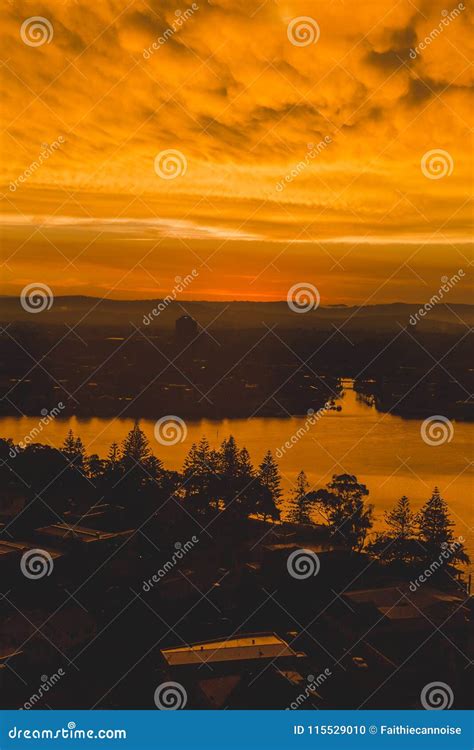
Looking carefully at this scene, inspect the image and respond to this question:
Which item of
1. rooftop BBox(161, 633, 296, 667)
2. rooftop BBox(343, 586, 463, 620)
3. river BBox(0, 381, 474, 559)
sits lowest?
rooftop BBox(161, 633, 296, 667)

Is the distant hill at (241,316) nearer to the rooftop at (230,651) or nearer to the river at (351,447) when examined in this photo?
the river at (351,447)

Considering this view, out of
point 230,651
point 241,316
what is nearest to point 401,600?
point 230,651

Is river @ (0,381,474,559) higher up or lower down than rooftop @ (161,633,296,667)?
higher up

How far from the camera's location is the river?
19.3 ft

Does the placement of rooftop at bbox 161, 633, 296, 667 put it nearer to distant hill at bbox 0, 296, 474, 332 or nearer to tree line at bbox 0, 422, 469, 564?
tree line at bbox 0, 422, 469, 564

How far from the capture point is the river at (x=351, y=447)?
588 cm

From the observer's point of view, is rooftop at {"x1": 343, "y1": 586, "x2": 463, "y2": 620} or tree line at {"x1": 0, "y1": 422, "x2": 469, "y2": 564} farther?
tree line at {"x1": 0, "y1": 422, "x2": 469, "y2": 564}

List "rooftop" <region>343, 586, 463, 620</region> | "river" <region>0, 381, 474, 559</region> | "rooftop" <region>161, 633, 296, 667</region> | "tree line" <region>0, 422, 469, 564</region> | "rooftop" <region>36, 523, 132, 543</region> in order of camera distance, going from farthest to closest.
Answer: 1. "river" <region>0, 381, 474, 559</region>
2. "tree line" <region>0, 422, 469, 564</region>
3. "rooftop" <region>36, 523, 132, 543</region>
4. "rooftop" <region>343, 586, 463, 620</region>
5. "rooftop" <region>161, 633, 296, 667</region>

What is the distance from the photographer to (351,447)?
7.63 metres

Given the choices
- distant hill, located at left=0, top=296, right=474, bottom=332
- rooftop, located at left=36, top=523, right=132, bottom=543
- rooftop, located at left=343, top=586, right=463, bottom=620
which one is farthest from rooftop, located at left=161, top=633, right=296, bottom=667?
distant hill, located at left=0, top=296, right=474, bottom=332

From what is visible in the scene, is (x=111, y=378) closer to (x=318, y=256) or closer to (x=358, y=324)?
(x=358, y=324)

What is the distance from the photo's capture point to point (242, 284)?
6203 millimetres

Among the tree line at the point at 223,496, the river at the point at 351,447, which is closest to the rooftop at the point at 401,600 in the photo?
the tree line at the point at 223,496

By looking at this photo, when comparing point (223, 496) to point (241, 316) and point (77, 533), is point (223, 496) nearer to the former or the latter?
point (77, 533)
